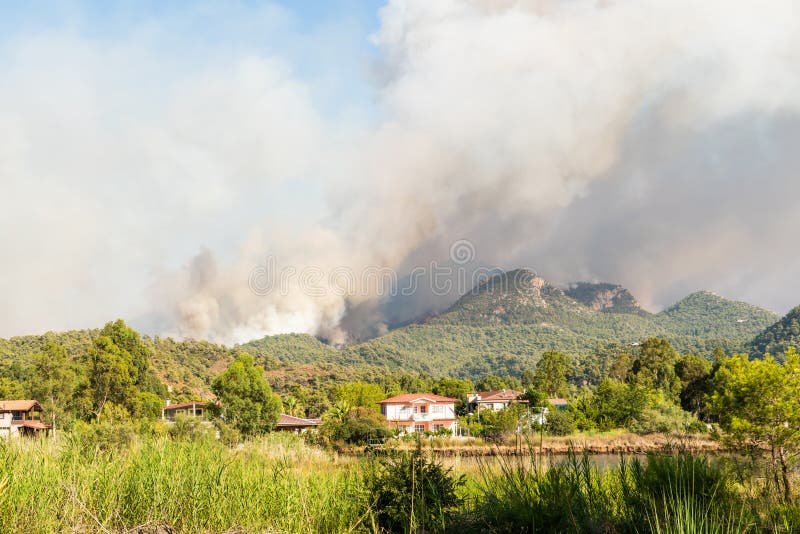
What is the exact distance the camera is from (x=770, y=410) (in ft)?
49.0

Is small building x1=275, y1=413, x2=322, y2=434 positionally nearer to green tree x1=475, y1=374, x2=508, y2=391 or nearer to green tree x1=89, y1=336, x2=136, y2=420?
green tree x1=89, y1=336, x2=136, y2=420

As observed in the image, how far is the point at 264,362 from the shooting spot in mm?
121875

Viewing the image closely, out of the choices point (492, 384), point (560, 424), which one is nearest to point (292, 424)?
point (560, 424)

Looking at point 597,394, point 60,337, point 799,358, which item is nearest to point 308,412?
point 597,394

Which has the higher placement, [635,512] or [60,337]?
[60,337]

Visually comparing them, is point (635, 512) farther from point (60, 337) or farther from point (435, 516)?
point (60, 337)

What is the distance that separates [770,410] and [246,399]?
40376 millimetres

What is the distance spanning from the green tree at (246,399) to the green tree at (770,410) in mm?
36374

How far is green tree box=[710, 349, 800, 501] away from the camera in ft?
48.2

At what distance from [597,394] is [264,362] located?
8261 cm

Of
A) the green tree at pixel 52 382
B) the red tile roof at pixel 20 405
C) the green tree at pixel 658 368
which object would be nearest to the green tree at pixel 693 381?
the green tree at pixel 658 368

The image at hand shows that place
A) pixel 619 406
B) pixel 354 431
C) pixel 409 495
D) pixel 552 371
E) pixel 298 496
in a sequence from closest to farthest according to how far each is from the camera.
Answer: pixel 409 495 → pixel 298 496 → pixel 354 431 → pixel 619 406 → pixel 552 371

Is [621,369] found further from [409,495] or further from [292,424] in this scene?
[409,495]

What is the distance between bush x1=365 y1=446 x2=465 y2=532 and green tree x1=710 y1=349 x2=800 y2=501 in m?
11.3
